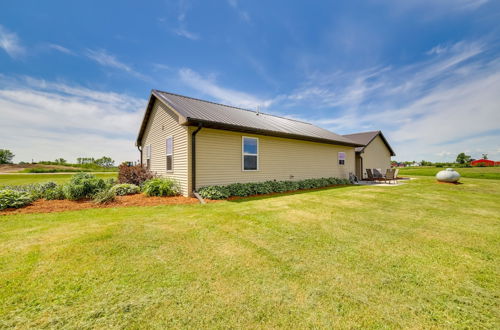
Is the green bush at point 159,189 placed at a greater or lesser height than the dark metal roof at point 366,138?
lesser

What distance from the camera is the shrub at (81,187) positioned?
6797mm

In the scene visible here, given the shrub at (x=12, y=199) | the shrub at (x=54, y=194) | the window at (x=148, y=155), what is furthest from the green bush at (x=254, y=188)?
the window at (x=148, y=155)

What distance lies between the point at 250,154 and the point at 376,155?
15.9 metres

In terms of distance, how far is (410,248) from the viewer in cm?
317

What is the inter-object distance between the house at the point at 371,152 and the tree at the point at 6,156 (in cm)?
6834

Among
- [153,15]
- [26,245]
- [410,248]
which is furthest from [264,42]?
[26,245]

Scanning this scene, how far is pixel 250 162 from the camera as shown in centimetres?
914

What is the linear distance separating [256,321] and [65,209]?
6.91 m

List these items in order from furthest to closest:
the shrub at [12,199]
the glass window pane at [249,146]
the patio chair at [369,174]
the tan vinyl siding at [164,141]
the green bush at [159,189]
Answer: the patio chair at [369,174] < the glass window pane at [249,146] < the tan vinyl siding at [164,141] < the green bush at [159,189] < the shrub at [12,199]

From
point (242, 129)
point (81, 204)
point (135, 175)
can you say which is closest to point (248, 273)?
point (242, 129)

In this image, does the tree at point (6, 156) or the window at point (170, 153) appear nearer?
the window at point (170, 153)

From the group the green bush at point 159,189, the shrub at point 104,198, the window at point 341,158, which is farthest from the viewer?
the window at point 341,158

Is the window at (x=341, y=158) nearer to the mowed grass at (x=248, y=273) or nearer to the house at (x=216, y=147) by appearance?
the house at (x=216, y=147)

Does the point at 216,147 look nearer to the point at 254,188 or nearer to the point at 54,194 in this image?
the point at 254,188
